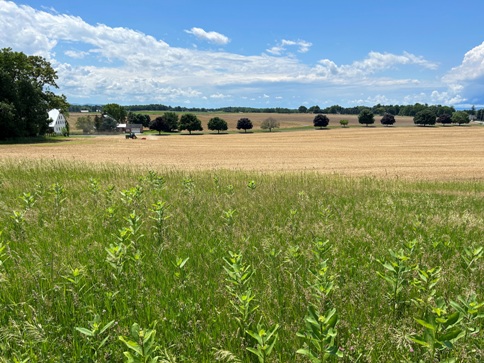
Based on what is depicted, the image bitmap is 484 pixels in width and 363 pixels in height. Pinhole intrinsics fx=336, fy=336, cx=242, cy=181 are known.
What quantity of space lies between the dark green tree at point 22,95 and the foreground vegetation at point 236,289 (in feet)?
193

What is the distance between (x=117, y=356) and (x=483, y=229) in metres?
6.85

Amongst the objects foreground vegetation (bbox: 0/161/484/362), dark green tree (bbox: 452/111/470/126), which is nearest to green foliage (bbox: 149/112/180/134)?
dark green tree (bbox: 452/111/470/126)

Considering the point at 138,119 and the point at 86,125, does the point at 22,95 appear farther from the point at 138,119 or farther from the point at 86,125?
the point at 138,119

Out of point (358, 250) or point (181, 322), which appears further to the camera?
point (358, 250)

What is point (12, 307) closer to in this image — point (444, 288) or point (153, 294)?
point (153, 294)

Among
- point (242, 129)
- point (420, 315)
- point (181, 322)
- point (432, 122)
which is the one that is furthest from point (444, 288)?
point (432, 122)

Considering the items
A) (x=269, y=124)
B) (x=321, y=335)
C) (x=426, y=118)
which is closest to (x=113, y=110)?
(x=269, y=124)

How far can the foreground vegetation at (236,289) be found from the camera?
2574mm

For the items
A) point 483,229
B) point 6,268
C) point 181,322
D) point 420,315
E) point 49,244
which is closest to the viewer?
point 181,322

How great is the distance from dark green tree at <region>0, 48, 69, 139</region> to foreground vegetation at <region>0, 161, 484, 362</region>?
193 feet

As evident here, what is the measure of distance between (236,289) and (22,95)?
6744cm

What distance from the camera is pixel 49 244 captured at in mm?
4910

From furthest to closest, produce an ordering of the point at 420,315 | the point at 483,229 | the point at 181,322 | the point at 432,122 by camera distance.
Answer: the point at 432,122 < the point at 483,229 < the point at 420,315 < the point at 181,322

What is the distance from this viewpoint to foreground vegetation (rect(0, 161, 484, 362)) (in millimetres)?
2574
